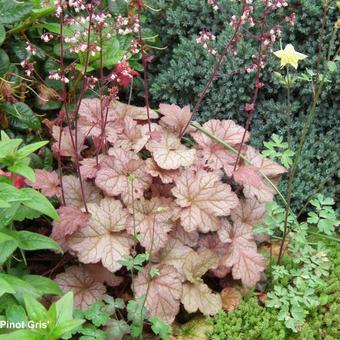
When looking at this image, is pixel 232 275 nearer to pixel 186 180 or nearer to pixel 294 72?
pixel 186 180

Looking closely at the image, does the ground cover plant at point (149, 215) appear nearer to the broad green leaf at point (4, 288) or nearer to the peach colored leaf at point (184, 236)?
the peach colored leaf at point (184, 236)

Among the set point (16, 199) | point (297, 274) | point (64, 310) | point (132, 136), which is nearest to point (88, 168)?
point (132, 136)

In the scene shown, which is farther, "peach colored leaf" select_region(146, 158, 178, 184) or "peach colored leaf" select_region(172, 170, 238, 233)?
"peach colored leaf" select_region(146, 158, 178, 184)

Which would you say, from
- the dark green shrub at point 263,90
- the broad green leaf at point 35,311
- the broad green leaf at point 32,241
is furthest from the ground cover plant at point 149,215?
the broad green leaf at point 35,311

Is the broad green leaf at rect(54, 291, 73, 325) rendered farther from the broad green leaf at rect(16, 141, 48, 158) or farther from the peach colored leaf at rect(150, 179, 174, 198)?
the peach colored leaf at rect(150, 179, 174, 198)

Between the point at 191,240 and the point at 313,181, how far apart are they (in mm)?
907

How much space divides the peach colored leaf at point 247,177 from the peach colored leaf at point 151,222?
342 millimetres

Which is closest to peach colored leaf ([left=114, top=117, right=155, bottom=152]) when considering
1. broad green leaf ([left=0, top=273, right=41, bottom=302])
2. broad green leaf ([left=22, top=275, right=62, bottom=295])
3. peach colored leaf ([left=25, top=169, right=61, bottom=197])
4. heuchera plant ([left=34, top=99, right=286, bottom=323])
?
heuchera plant ([left=34, top=99, right=286, bottom=323])

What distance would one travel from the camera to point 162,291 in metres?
2.53

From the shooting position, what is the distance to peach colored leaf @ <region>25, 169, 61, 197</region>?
259 cm

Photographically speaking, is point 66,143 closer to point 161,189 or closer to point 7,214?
point 161,189

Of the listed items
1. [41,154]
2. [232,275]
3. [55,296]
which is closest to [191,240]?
[232,275]

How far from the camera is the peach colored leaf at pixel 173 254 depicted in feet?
8.79

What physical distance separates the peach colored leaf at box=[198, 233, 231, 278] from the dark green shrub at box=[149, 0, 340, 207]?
663 mm
